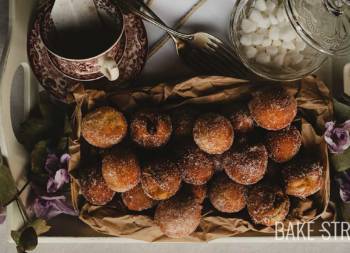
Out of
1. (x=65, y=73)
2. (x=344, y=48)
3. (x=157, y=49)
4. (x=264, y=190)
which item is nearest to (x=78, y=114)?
(x=65, y=73)

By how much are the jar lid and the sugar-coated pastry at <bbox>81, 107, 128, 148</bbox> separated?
1.12ft

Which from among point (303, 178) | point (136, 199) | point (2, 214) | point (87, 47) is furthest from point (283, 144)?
point (2, 214)

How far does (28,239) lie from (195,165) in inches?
12.4

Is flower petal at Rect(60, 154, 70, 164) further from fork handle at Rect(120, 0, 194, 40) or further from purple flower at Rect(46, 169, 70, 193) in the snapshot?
fork handle at Rect(120, 0, 194, 40)

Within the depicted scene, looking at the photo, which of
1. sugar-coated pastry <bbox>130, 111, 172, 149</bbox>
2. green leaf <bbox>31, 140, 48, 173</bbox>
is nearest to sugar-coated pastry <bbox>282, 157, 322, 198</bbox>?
sugar-coated pastry <bbox>130, 111, 172, 149</bbox>

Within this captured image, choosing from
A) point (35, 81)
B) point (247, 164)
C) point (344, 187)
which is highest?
point (35, 81)

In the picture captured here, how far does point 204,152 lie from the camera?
86 centimetres

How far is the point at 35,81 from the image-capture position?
3.20 feet

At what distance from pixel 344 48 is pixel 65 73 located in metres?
0.50

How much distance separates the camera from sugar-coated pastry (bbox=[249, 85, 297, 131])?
84 cm

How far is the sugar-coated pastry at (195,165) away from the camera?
85 centimetres

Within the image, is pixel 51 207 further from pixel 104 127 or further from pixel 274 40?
pixel 274 40

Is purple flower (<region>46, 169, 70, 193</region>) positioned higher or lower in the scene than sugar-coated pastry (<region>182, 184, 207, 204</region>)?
higher

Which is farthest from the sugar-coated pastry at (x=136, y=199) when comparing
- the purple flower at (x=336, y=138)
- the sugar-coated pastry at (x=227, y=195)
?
the purple flower at (x=336, y=138)
